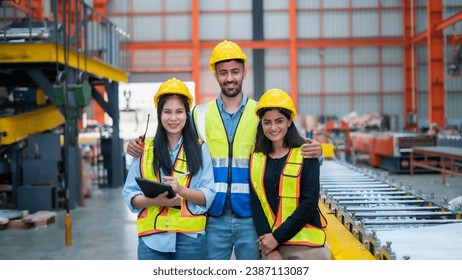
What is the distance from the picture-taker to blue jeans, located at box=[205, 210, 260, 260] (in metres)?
2.60

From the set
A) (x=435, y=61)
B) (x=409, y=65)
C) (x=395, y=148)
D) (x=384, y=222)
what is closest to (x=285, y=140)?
(x=384, y=222)

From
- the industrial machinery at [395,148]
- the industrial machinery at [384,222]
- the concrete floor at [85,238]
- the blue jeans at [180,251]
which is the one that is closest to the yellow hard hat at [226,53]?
the blue jeans at [180,251]

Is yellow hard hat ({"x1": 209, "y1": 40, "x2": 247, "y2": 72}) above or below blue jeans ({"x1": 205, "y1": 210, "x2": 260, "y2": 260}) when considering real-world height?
above

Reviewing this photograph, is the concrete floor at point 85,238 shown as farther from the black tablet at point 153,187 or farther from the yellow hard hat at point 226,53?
the black tablet at point 153,187

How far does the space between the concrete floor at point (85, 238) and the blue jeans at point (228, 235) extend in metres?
2.28

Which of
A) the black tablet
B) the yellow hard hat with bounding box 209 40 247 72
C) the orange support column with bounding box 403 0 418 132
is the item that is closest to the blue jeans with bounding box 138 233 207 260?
the black tablet

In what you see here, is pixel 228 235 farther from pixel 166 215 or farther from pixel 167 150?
pixel 167 150

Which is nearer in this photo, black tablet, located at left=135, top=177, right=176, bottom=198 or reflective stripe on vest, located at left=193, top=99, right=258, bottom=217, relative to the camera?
black tablet, located at left=135, top=177, right=176, bottom=198

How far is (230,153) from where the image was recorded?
2.59m

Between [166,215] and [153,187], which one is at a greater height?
[153,187]

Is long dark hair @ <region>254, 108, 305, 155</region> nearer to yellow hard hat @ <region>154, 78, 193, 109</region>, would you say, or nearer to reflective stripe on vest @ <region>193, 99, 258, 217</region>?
reflective stripe on vest @ <region>193, 99, 258, 217</region>

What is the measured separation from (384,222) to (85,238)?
4019mm

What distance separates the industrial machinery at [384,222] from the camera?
237 centimetres

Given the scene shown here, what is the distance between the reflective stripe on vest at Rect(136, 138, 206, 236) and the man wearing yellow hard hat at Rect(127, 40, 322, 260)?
20 centimetres
